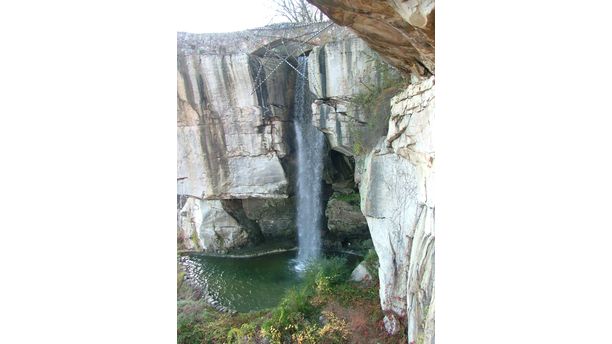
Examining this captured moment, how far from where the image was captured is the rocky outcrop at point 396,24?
6.46 feet

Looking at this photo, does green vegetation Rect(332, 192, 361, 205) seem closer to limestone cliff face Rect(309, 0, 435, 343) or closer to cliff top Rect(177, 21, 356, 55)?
limestone cliff face Rect(309, 0, 435, 343)

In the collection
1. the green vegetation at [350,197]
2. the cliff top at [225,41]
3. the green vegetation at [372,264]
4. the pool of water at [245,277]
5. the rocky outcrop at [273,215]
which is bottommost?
the pool of water at [245,277]

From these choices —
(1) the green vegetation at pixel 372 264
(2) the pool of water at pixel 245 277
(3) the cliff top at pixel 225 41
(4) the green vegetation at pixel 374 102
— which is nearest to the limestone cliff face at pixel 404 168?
(4) the green vegetation at pixel 374 102

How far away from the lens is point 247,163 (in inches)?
285

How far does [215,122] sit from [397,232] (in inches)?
180

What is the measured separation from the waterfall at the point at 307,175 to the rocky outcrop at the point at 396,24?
3.93 meters

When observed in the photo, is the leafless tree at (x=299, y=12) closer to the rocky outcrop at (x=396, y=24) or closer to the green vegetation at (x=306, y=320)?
the rocky outcrop at (x=396, y=24)

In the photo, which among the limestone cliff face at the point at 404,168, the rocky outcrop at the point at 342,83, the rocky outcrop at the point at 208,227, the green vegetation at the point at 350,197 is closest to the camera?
the limestone cliff face at the point at 404,168

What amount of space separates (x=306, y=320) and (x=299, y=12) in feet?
16.5

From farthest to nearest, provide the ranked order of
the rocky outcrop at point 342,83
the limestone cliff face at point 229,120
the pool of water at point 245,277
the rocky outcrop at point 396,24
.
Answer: the limestone cliff face at point 229,120 → the pool of water at point 245,277 → the rocky outcrop at point 342,83 → the rocky outcrop at point 396,24

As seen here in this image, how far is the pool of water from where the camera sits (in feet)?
20.1

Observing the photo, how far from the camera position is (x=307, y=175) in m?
7.79

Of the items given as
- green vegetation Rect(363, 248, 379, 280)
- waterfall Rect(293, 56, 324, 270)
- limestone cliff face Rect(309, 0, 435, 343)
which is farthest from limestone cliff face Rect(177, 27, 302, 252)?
limestone cliff face Rect(309, 0, 435, 343)
